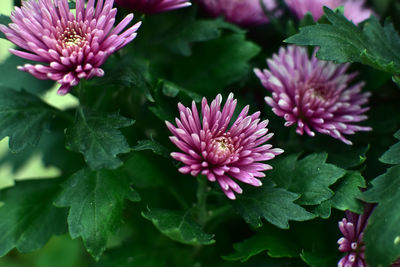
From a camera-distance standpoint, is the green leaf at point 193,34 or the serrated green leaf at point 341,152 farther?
the green leaf at point 193,34

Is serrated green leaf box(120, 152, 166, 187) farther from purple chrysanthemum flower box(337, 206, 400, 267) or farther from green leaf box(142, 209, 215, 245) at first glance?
purple chrysanthemum flower box(337, 206, 400, 267)

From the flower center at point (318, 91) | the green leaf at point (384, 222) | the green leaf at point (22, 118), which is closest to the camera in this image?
the green leaf at point (384, 222)

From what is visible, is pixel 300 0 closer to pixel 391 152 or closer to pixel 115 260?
pixel 391 152

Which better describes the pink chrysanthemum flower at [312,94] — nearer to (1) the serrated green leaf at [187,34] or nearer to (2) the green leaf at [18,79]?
(1) the serrated green leaf at [187,34]

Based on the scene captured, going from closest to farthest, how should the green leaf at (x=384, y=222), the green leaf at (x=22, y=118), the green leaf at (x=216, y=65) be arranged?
1. the green leaf at (x=384, y=222)
2. the green leaf at (x=22, y=118)
3. the green leaf at (x=216, y=65)

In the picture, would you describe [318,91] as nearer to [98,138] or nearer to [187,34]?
[187,34]

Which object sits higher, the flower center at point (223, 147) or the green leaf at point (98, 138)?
the green leaf at point (98, 138)

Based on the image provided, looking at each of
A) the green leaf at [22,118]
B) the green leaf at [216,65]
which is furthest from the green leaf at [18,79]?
the green leaf at [216,65]

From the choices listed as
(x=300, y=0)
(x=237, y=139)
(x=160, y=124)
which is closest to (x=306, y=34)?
(x=237, y=139)
